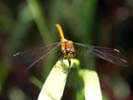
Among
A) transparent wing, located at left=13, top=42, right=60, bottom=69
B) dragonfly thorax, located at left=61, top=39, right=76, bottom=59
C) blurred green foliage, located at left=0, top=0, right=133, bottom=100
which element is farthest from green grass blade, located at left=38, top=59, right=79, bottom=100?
blurred green foliage, located at left=0, top=0, right=133, bottom=100

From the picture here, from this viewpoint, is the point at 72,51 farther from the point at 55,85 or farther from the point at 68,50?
the point at 55,85

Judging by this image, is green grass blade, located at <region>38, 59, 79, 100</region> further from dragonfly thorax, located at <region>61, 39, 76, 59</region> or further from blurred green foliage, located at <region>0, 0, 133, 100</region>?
blurred green foliage, located at <region>0, 0, 133, 100</region>

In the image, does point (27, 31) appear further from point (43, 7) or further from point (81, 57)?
point (81, 57)

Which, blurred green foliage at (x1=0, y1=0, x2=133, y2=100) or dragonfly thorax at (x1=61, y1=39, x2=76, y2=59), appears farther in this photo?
blurred green foliage at (x1=0, y1=0, x2=133, y2=100)

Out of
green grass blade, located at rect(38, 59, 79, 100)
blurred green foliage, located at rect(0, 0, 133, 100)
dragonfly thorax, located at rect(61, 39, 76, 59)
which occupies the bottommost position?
blurred green foliage, located at rect(0, 0, 133, 100)

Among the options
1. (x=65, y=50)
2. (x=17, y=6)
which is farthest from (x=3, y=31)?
(x=65, y=50)

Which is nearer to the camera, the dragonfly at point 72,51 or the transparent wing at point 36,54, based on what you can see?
the dragonfly at point 72,51

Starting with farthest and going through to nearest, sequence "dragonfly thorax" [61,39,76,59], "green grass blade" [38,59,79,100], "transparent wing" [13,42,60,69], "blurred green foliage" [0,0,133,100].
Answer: "blurred green foliage" [0,0,133,100] < "transparent wing" [13,42,60,69] < "dragonfly thorax" [61,39,76,59] < "green grass blade" [38,59,79,100]

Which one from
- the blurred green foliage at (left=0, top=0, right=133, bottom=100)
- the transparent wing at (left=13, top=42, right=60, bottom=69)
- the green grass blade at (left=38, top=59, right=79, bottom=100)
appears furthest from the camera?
the blurred green foliage at (left=0, top=0, right=133, bottom=100)

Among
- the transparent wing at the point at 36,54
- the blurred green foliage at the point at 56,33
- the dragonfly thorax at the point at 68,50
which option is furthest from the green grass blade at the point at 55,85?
the blurred green foliage at the point at 56,33

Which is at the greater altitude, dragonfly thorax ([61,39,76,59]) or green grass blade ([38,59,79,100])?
dragonfly thorax ([61,39,76,59])

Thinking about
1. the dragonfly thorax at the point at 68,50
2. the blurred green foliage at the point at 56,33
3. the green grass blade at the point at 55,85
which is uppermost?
the dragonfly thorax at the point at 68,50

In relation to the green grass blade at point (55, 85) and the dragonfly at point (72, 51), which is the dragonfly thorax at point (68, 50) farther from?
the green grass blade at point (55, 85)
